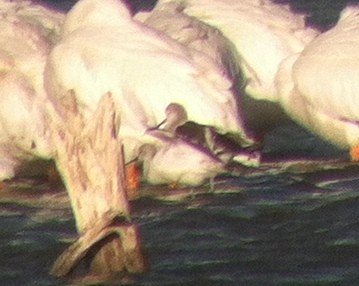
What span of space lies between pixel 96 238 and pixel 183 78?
8.69ft

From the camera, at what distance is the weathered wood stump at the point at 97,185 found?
1400 cm

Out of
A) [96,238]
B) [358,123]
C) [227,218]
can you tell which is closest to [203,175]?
[227,218]

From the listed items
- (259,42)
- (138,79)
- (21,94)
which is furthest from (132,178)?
(259,42)

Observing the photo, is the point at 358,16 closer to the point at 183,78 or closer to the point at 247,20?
the point at 247,20

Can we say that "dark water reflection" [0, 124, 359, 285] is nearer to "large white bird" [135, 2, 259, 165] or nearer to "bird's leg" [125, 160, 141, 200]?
"bird's leg" [125, 160, 141, 200]

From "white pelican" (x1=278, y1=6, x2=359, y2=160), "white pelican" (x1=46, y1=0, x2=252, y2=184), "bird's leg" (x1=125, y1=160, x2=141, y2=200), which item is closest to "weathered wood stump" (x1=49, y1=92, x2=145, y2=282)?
"white pelican" (x1=46, y1=0, x2=252, y2=184)

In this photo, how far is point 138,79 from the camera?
1639 cm

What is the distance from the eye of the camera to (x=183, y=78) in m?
16.3

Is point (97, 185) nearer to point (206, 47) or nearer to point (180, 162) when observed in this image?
point (180, 162)

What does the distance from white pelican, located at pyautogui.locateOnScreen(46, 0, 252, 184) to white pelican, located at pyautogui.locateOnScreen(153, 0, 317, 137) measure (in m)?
1.32

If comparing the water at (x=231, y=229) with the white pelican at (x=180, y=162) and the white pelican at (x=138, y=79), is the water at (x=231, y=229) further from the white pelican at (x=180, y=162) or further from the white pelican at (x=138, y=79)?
the white pelican at (x=138, y=79)

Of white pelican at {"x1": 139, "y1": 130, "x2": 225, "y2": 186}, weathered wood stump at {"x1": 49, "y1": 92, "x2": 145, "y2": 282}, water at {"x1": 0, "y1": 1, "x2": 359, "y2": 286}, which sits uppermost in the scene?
weathered wood stump at {"x1": 49, "y1": 92, "x2": 145, "y2": 282}

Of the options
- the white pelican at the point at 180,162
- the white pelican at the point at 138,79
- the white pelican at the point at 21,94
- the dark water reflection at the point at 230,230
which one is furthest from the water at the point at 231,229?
the white pelican at the point at 138,79

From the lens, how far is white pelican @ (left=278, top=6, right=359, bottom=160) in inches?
660
